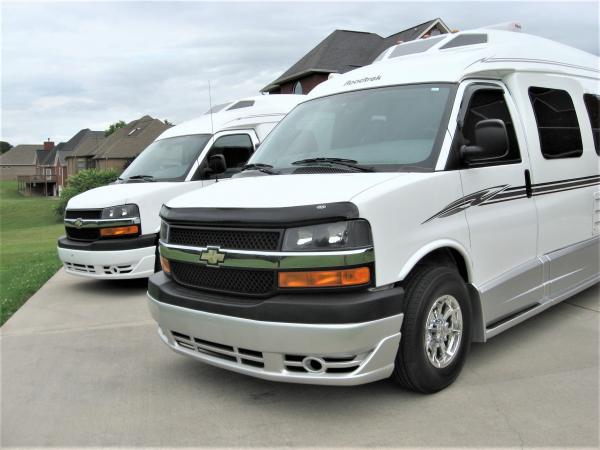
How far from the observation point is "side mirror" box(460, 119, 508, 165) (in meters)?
4.20

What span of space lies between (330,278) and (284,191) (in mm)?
708

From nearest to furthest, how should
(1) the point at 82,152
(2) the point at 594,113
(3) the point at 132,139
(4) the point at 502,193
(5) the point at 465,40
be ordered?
(4) the point at 502,193 → (5) the point at 465,40 → (2) the point at 594,113 → (3) the point at 132,139 → (1) the point at 82,152

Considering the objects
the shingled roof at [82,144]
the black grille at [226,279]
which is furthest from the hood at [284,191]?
the shingled roof at [82,144]

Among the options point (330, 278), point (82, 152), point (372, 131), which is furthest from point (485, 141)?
point (82, 152)

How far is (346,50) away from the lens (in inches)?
1375

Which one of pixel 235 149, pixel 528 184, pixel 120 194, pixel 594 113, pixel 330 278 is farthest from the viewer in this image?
pixel 235 149

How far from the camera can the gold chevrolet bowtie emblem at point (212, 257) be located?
3.83m

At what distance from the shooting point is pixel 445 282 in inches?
157

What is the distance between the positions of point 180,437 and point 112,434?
452mm

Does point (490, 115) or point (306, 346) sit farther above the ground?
point (490, 115)

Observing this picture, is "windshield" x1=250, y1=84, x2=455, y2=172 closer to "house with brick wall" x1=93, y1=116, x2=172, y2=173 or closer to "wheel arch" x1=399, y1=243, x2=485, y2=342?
"wheel arch" x1=399, y1=243, x2=485, y2=342

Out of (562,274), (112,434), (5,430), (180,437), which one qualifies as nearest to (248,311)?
(180,437)

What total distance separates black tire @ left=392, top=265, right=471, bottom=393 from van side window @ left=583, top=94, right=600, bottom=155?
298 centimetres

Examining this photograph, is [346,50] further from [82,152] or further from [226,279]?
[82,152]
